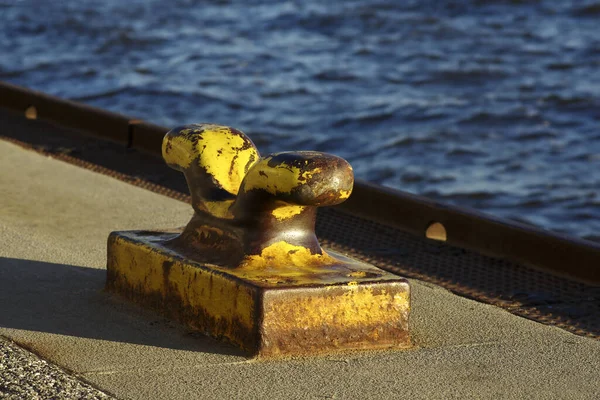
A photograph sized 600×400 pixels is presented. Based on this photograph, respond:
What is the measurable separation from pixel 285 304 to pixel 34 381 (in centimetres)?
67

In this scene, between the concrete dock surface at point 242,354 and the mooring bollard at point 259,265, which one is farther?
the mooring bollard at point 259,265

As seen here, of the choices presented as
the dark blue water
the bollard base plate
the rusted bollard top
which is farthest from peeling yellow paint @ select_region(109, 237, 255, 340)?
the dark blue water

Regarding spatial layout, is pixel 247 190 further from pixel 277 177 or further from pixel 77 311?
pixel 77 311

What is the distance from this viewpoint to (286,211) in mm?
3266

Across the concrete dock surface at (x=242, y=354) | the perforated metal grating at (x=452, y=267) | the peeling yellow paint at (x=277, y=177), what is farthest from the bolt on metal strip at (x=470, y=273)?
the peeling yellow paint at (x=277, y=177)

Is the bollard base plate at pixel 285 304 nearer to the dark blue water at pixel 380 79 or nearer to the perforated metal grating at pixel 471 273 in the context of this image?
the perforated metal grating at pixel 471 273

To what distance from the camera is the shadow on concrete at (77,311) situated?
3182 millimetres

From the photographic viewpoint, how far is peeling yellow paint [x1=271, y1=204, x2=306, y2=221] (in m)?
3.25

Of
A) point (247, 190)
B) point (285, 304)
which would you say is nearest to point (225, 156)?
point (247, 190)

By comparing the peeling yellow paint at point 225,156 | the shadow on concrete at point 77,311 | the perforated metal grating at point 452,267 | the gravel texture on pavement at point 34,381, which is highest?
the peeling yellow paint at point 225,156

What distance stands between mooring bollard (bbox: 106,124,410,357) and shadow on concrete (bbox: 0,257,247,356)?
5 cm

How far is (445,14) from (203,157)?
49.0ft

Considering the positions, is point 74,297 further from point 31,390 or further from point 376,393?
point 376,393

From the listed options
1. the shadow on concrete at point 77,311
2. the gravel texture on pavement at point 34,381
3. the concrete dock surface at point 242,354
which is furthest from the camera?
the shadow on concrete at point 77,311
